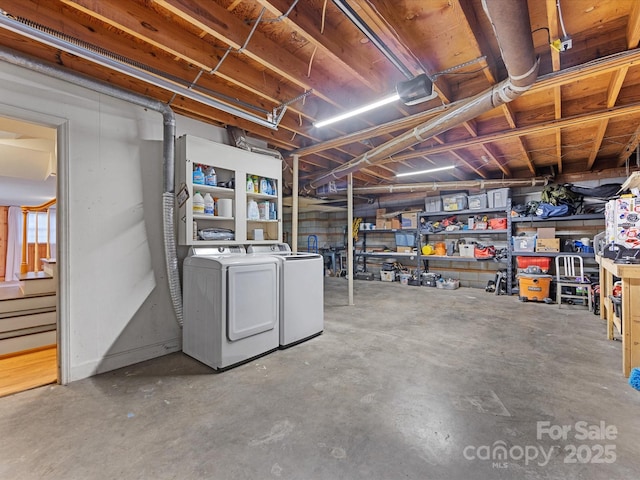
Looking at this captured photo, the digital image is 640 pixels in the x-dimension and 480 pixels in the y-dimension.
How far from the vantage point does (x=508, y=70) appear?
6.52ft

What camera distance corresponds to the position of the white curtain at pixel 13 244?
6316 mm

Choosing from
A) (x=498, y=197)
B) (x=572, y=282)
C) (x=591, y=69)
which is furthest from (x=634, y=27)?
(x=498, y=197)

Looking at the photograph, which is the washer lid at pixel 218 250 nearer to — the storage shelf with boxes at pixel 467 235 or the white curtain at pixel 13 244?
the storage shelf with boxes at pixel 467 235

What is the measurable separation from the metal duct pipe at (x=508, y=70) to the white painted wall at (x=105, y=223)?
2.79 metres

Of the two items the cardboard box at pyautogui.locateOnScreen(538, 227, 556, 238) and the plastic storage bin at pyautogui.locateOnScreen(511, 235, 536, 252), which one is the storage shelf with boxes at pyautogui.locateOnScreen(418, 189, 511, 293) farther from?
the cardboard box at pyautogui.locateOnScreen(538, 227, 556, 238)

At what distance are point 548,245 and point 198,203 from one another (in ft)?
20.8

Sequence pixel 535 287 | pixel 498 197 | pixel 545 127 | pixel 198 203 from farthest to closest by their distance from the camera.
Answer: pixel 498 197
pixel 535 287
pixel 545 127
pixel 198 203

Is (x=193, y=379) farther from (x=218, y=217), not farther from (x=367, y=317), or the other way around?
(x=367, y=317)

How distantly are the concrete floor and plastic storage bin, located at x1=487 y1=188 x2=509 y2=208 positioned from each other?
3.70 metres

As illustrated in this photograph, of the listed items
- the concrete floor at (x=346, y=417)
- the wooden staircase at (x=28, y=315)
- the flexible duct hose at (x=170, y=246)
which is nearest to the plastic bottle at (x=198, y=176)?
the flexible duct hose at (x=170, y=246)

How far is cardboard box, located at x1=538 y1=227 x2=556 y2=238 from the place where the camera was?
18.3 ft

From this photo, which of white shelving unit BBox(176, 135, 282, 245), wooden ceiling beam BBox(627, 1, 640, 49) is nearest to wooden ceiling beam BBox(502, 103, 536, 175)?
wooden ceiling beam BBox(627, 1, 640, 49)

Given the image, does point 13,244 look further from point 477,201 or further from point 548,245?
point 548,245

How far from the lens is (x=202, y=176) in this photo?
3018 mm
